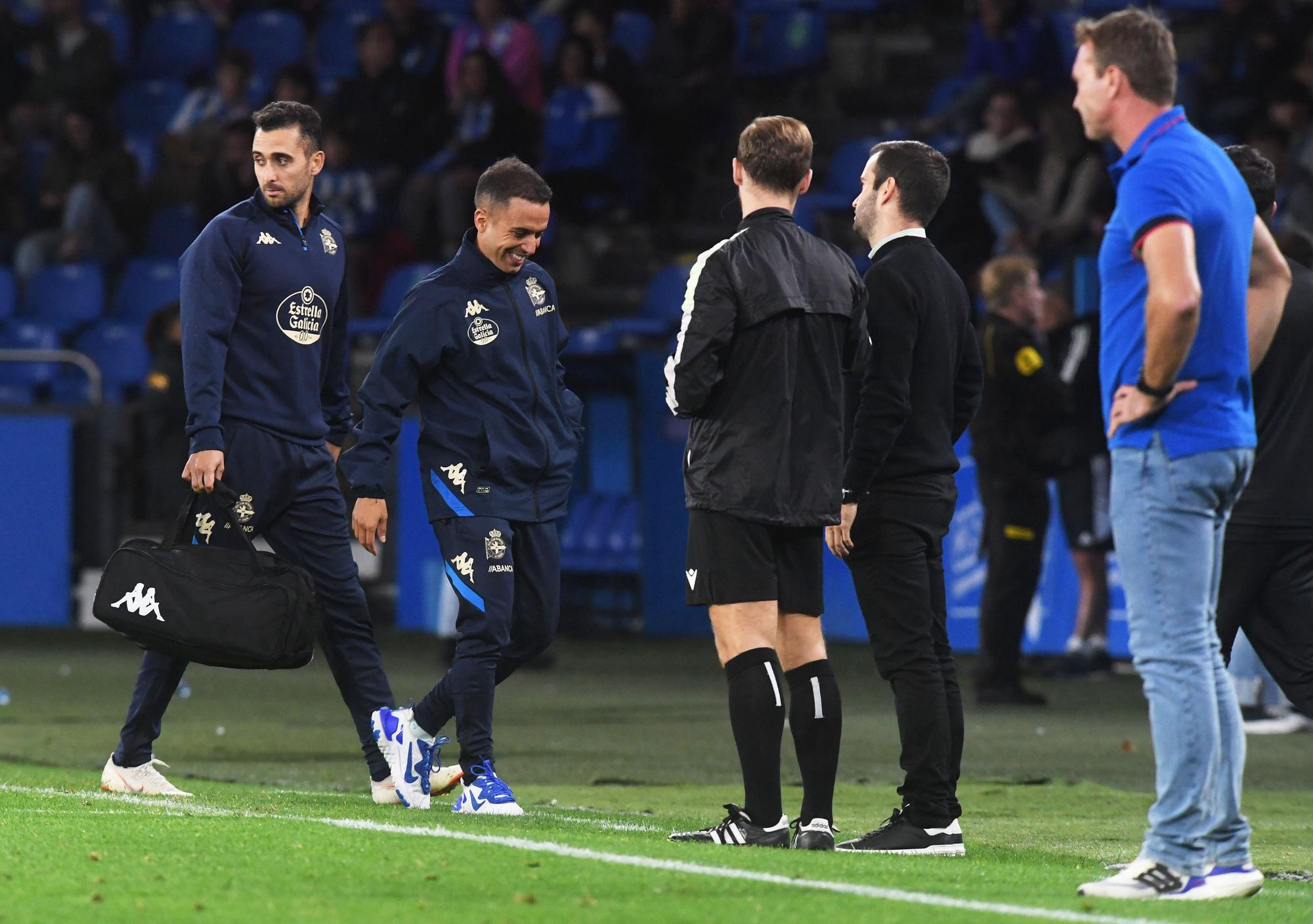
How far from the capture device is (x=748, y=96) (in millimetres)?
19094

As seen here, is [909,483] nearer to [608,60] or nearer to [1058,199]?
[1058,199]

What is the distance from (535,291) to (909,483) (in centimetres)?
150

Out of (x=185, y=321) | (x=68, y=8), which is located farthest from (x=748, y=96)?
(x=185, y=321)

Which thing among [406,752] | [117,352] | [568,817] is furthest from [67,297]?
[568,817]

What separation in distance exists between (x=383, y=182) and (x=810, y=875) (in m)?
14.1

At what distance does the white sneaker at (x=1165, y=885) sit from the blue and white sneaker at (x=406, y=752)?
8.39ft

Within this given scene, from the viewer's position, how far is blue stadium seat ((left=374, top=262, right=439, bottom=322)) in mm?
16594

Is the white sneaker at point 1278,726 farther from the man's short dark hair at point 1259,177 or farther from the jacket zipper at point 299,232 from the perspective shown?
the jacket zipper at point 299,232

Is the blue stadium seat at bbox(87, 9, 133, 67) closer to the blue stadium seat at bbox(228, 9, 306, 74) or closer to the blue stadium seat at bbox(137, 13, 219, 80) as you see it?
the blue stadium seat at bbox(137, 13, 219, 80)

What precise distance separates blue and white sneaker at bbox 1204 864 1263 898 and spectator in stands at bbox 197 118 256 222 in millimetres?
14243

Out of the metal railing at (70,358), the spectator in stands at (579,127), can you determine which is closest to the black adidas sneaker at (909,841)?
the metal railing at (70,358)

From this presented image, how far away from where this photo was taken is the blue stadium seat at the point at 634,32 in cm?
1912

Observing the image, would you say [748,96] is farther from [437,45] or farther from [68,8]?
[68,8]

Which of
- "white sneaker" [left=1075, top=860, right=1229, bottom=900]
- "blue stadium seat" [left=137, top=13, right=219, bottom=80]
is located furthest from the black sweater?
"blue stadium seat" [left=137, top=13, right=219, bottom=80]
